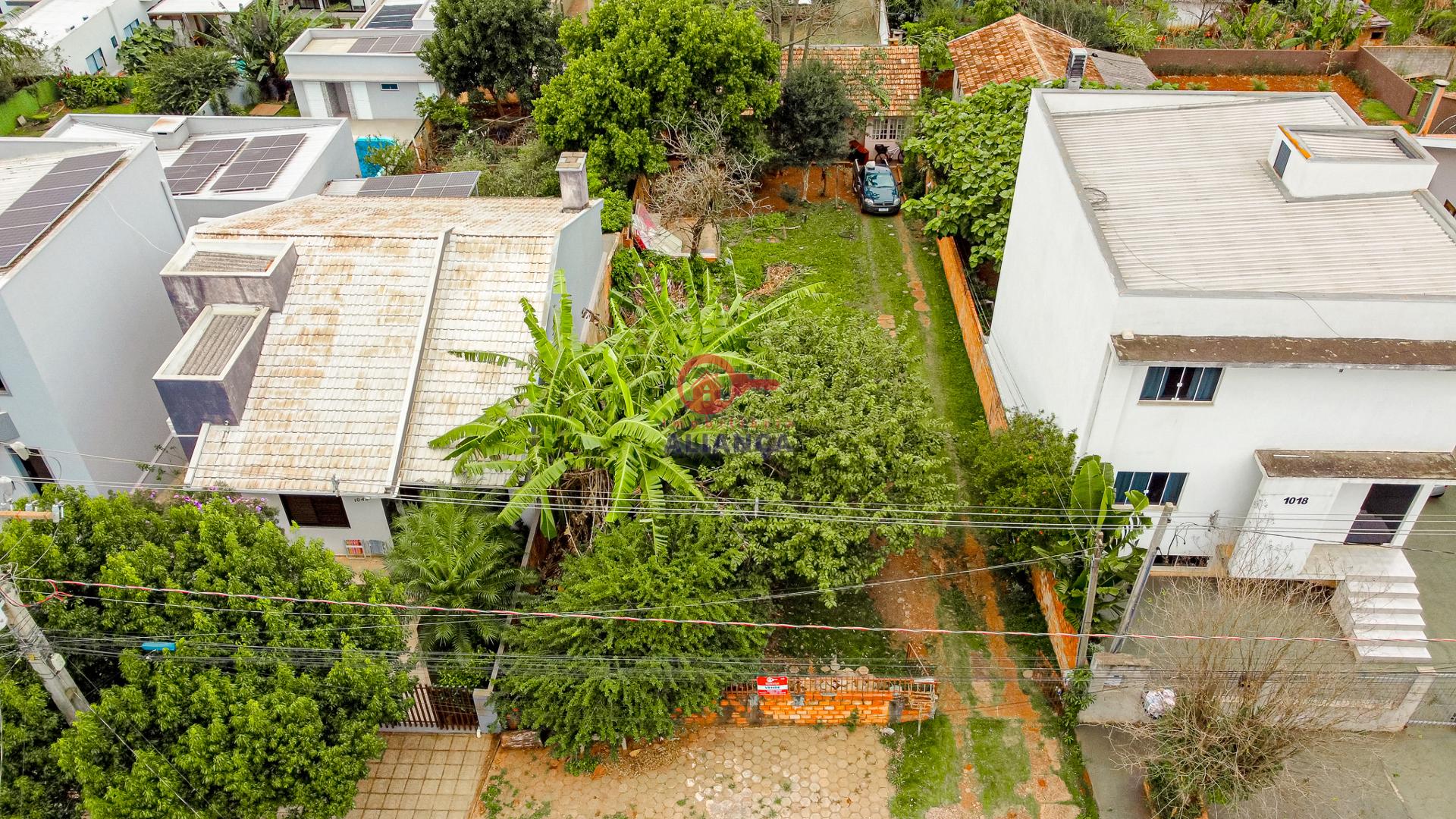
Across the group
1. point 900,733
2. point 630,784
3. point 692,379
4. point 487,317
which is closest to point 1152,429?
point 900,733

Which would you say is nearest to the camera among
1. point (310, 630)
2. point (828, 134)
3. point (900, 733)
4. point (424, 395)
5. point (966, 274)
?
point (310, 630)

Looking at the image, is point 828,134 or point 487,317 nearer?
point 487,317

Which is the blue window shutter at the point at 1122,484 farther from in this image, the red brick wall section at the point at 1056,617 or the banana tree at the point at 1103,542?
the red brick wall section at the point at 1056,617

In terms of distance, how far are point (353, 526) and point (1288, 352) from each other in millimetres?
20272

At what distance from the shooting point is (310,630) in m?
16.9

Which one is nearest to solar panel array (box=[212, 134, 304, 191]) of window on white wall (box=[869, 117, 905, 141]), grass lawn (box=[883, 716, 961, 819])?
window on white wall (box=[869, 117, 905, 141])

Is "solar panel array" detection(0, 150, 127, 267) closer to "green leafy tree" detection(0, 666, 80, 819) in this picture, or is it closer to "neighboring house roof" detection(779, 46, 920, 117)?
"green leafy tree" detection(0, 666, 80, 819)

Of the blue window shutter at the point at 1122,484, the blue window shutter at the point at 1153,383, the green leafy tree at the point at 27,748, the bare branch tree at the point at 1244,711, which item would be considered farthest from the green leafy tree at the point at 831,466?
the green leafy tree at the point at 27,748

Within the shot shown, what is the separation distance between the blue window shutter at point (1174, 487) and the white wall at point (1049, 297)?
2.44 m

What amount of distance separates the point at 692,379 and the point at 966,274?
14536mm

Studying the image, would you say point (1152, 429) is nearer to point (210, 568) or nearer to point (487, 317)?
point (487, 317)

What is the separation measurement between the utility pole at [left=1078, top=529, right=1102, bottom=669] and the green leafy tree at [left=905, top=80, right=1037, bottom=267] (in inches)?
517

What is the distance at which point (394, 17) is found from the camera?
44.3m

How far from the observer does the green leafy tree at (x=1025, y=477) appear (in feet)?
69.5
